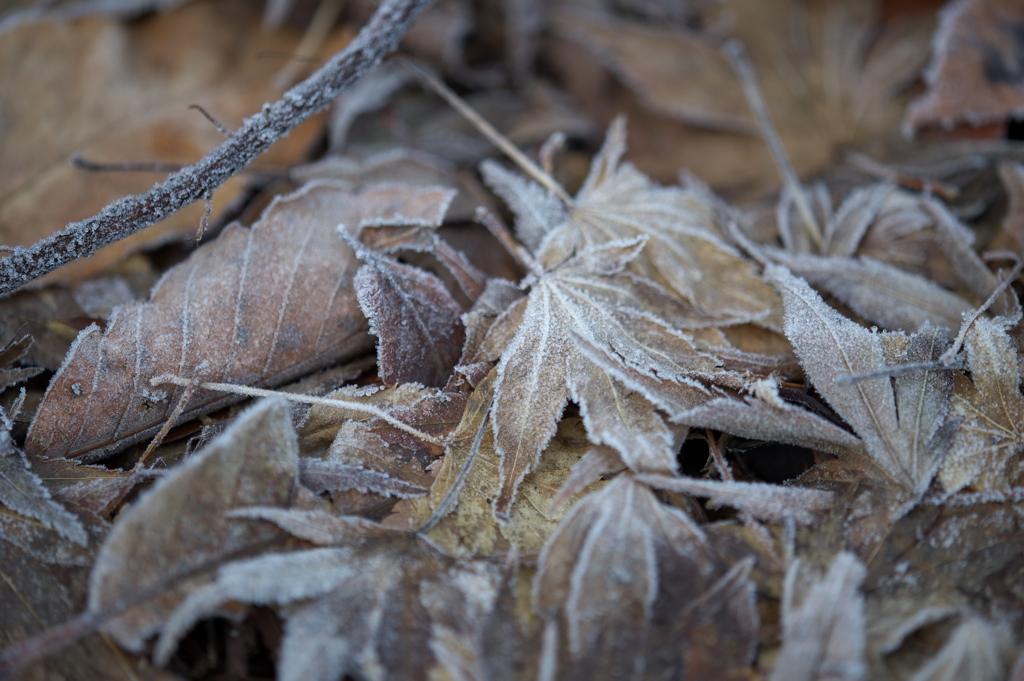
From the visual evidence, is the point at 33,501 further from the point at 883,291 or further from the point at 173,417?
the point at 883,291

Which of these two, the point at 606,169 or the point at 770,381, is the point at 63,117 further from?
the point at 770,381

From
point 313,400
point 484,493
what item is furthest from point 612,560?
point 313,400

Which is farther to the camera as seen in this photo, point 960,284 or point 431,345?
point 960,284

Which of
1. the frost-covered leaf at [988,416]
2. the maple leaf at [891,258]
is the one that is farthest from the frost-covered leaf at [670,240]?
the frost-covered leaf at [988,416]

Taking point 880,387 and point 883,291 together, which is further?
point 883,291

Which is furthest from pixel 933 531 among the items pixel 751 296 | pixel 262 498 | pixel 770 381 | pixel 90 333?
pixel 90 333

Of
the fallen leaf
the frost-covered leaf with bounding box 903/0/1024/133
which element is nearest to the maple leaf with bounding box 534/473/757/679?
the fallen leaf

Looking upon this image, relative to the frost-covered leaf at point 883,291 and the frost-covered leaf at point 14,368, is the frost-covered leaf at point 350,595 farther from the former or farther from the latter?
the frost-covered leaf at point 883,291
